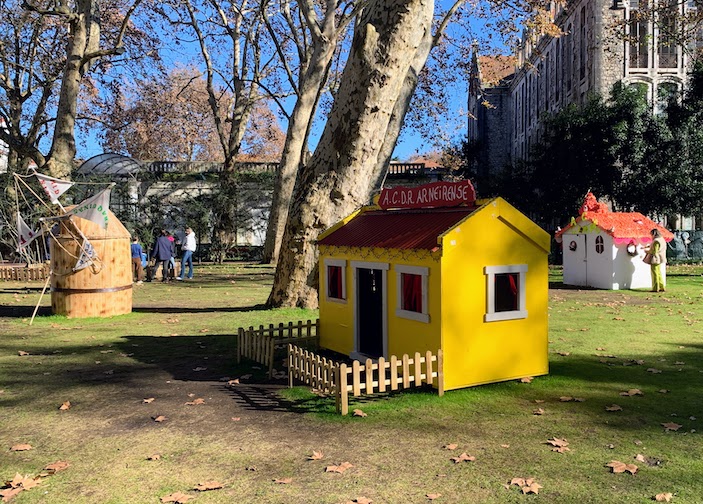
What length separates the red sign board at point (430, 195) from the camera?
848cm

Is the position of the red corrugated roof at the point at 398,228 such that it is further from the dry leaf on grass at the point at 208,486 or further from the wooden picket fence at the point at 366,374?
the dry leaf on grass at the point at 208,486

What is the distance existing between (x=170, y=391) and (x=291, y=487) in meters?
3.62

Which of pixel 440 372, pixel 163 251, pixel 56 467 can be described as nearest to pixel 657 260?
pixel 440 372

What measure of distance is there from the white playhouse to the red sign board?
42.1 feet

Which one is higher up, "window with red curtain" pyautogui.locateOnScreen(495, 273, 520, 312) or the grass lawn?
"window with red curtain" pyautogui.locateOnScreen(495, 273, 520, 312)

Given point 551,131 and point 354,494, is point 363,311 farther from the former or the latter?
point 551,131

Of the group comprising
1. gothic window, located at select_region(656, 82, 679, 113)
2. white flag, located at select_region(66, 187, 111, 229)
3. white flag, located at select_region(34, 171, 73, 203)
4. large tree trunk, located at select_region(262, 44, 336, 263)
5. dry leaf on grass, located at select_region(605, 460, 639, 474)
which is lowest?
dry leaf on grass, located at select_region(605, 460, 639, 474)

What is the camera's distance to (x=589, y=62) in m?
40.0

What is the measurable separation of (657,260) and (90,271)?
15.3m

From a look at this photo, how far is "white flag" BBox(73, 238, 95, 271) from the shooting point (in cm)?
1388

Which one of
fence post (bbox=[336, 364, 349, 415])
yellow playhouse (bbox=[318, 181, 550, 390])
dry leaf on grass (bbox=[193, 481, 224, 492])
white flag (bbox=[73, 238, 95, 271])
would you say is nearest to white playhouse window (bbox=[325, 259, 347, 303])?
yellow playhouse (bbox=[318, 181, 550, 390])

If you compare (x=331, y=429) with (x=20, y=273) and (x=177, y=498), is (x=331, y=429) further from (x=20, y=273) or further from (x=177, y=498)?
(x=20, y=273)

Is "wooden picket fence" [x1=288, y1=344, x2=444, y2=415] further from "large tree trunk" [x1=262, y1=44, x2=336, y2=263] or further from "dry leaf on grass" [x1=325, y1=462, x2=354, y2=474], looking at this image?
"large tree trunk" [x1=262, y1=44, x2=336, y2=263]

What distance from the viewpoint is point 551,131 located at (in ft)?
123
